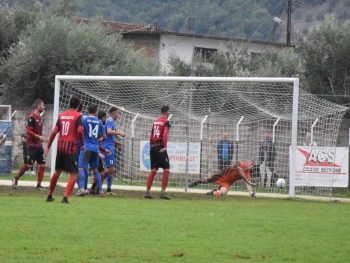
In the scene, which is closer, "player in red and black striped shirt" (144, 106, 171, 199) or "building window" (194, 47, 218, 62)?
"player in red and black striped shirt" (144, 106, 171, 199)

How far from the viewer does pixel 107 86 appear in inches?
1179

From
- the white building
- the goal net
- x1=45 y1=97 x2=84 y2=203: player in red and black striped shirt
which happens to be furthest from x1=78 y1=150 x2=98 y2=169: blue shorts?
the white building

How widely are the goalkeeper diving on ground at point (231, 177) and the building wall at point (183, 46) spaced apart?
92.5 feet

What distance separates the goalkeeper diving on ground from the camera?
79.7ft

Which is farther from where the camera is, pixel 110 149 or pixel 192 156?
pixel 192 156

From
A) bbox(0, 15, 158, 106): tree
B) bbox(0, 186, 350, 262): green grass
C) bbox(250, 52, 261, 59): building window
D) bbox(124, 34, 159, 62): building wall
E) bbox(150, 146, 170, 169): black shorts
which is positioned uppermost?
bbox(124, 34, 159, 62): building wall

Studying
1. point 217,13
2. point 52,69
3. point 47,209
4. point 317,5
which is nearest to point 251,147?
point 47,209

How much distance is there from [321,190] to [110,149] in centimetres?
641

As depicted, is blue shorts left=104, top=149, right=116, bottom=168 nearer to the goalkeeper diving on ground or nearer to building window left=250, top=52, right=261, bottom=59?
the goalkeeper diving on ground

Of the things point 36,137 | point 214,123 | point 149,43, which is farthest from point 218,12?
point 36,137

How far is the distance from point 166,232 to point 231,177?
35.5 feet

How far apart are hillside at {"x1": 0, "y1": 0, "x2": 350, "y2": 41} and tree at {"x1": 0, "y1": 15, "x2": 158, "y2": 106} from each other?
49172 mm

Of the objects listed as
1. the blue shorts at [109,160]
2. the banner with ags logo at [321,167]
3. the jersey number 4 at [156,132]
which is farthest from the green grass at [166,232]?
the banner with ags logo at [321,167]

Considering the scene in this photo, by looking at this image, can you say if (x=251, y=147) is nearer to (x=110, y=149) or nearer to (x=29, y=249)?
(x=110, y=149)
